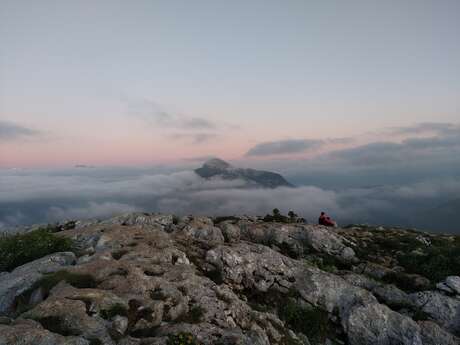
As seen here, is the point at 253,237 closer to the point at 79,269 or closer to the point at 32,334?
the point at 79,269

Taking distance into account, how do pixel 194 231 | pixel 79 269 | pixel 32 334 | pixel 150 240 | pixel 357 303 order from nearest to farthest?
pixel 32 334 < pixel 79 269 < pixel 357 303 < pixel 150 240 < pixel 194 231

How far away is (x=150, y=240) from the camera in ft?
107

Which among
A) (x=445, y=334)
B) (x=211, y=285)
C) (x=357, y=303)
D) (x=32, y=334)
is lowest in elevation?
(x=445, y=334)

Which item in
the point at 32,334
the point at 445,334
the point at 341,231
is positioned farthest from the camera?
the point at 341,231

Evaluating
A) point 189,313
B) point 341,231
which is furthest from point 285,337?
point 341,231

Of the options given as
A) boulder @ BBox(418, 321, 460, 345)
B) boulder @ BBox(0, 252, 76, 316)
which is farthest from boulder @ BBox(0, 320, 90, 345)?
boulder @ BBox(418, 321, 460, 345)

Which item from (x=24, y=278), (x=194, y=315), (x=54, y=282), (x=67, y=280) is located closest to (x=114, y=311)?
(x=194, y=315)

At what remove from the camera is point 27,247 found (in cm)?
3266

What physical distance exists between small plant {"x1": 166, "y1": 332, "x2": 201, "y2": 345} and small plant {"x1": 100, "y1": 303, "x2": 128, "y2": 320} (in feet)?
12.2

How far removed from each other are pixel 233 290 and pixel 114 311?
13757 millimetres

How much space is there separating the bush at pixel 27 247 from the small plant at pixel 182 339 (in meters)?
23.8

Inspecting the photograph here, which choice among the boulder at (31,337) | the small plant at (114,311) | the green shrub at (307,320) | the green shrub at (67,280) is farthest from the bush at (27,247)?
the green shrub at (307,320)

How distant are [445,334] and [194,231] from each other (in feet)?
104

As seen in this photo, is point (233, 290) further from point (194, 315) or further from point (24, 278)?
point (24, 278)
